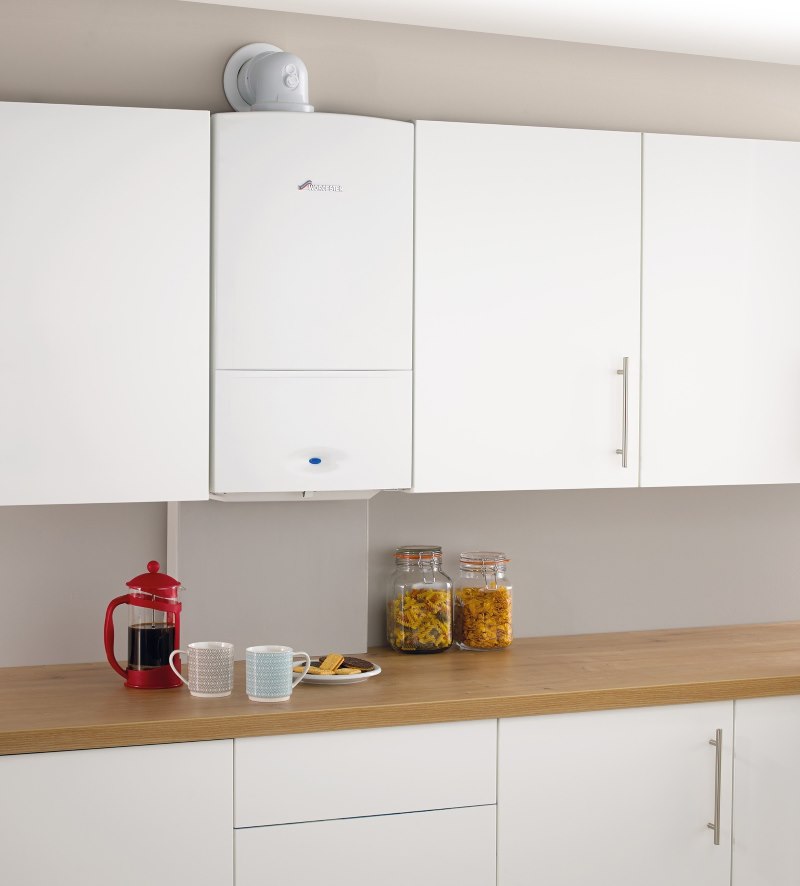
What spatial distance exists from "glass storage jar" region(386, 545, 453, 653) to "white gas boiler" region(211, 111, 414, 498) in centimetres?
37

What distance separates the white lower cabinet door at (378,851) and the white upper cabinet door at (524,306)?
73 centimetres

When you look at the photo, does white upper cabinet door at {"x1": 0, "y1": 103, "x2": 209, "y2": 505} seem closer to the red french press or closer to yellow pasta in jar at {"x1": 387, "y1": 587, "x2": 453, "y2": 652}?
the red french press

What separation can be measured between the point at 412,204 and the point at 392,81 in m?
0.47

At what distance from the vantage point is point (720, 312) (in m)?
2.61

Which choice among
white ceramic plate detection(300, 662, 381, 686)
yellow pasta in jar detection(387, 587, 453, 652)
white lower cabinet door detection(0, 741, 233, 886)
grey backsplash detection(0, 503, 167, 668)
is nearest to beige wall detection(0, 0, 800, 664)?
grey backsplash detection(0, 503, 167, 668)

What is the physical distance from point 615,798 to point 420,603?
653 millimetres

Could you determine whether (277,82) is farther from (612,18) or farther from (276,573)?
(276,573)

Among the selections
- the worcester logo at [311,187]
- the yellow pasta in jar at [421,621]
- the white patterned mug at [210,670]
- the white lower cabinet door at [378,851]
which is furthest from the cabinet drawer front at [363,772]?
the worcester logo at [311,187]

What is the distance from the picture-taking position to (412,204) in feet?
7.84

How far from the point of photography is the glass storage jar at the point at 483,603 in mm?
2688

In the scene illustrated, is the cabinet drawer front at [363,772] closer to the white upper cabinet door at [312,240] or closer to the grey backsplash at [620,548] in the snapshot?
the grey backsplash at [620,548]

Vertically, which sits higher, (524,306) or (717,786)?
(524,306)

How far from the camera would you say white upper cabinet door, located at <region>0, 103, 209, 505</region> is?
2.16 m

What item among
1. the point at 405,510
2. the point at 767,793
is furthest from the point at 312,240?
the point at 767,793
